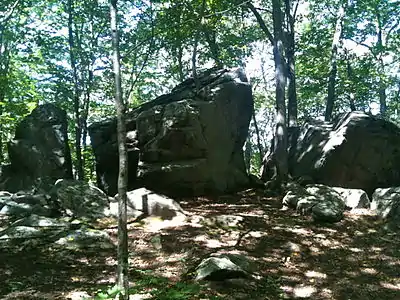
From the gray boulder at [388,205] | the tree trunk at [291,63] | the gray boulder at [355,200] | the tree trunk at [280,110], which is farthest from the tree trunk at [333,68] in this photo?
the gray boulder at [388,205]

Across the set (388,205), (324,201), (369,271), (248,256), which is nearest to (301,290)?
(248,256)

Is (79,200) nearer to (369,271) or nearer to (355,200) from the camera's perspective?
(369,271)

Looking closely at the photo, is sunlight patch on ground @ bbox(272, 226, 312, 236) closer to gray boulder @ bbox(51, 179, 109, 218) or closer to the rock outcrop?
the rock outcrop

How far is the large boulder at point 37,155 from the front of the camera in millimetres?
13859

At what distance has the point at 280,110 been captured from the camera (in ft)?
41.8

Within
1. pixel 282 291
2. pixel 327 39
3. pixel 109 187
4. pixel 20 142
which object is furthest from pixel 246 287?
pixel 327 39

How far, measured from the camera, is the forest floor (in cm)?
538

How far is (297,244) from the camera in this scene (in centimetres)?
777

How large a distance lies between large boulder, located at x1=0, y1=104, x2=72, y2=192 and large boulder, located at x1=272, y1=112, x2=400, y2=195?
9.73m

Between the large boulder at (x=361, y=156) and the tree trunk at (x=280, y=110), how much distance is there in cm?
155

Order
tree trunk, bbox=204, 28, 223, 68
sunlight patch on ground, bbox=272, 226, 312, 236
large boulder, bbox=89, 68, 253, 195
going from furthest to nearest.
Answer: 1. tree trunk, bbox=204, 28, 223, 68
2. large boulder, bbox=89, 68, 253, 195
3. sunlight patch on ground, bbox=272, 226, 312, 236

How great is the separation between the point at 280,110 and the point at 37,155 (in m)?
9.41

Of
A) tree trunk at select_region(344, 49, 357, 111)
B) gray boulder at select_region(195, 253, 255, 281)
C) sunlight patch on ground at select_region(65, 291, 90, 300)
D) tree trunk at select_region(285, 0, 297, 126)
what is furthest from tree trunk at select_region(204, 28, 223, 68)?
sunlight patch on ground at select_region(65, 291, 90, 300)

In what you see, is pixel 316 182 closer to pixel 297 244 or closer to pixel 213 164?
pixel 213 164
